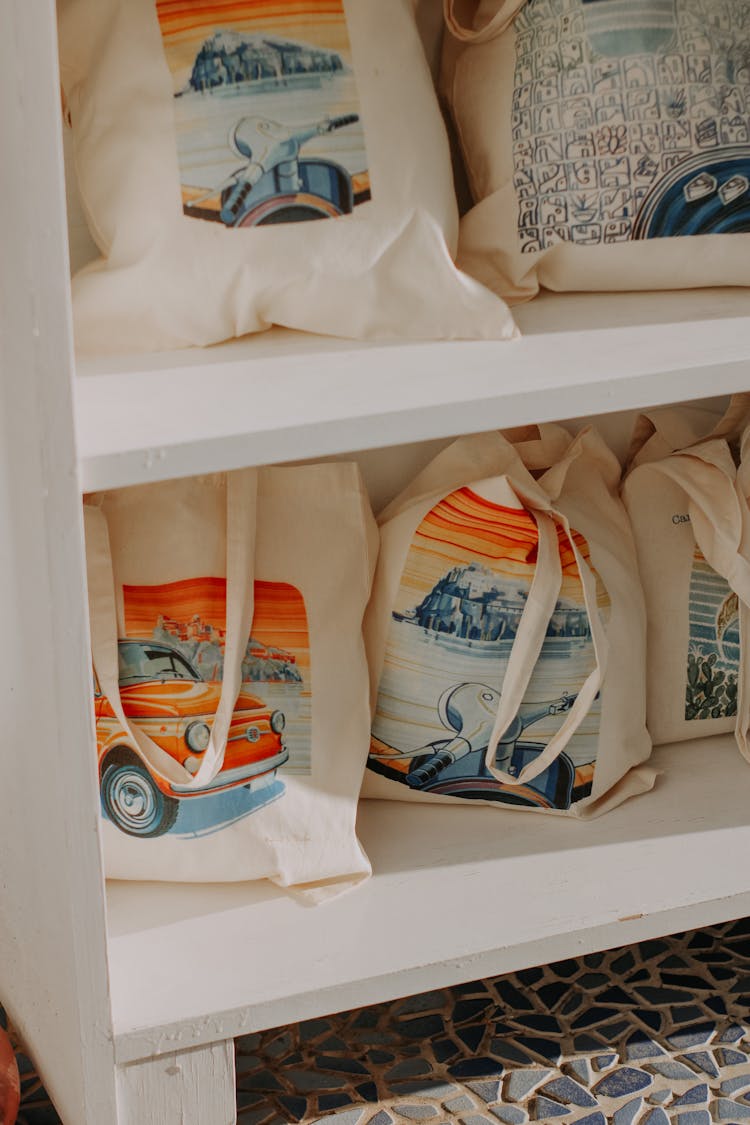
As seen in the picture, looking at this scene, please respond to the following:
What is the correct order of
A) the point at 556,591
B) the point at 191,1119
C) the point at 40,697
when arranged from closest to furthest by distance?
the point at 40,697 < the point at 191,1119 < the point at 556,591

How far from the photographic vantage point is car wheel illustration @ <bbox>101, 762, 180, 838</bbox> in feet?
3.43

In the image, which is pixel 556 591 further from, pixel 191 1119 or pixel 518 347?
pixel 191 1119

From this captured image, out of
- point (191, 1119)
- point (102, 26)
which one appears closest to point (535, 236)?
point (102, 26)

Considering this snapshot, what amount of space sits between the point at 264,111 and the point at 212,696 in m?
0.44

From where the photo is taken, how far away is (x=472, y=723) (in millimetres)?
1142

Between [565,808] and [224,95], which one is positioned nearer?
[224,95]

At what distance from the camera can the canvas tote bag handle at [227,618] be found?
103cm

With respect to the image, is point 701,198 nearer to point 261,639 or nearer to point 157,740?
point 261,639

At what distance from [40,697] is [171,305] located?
0.95 ft

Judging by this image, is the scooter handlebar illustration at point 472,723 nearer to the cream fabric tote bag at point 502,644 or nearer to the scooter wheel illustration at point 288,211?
the cream fabric tote bag at point 502,644

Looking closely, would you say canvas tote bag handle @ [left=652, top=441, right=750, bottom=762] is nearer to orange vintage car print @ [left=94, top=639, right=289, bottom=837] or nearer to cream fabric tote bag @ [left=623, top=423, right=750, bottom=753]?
cream fabric tote bag @ [left=623, top=423, right=750, bottom=753]

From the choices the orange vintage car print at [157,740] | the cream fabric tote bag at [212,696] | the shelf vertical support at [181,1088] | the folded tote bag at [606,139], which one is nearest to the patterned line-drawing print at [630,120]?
the folded tote bag at [606,139]

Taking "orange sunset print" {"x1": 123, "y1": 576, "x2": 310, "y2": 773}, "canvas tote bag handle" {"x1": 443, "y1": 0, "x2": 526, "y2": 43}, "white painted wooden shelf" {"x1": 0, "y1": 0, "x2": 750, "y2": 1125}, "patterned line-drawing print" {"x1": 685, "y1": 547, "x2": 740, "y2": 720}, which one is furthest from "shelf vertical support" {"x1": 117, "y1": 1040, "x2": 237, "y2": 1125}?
"canvas tote bag handle" {"x1": 443, "y1": 0, "x2": 526, "y2": 43}

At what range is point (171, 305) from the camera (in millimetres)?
943
